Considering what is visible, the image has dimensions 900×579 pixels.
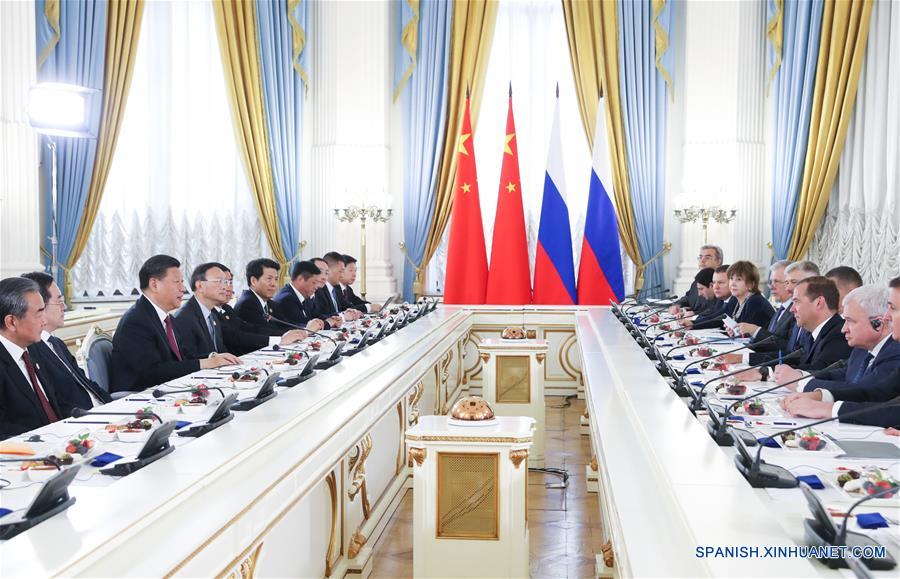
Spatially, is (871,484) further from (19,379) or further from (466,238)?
(466,238)

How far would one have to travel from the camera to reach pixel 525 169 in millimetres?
9414

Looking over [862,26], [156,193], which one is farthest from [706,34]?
[156,193]

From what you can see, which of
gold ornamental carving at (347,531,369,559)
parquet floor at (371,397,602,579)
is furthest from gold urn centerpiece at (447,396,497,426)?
parquet floor at (371,397,602,579)

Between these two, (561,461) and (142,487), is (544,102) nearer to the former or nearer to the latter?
(561,461)

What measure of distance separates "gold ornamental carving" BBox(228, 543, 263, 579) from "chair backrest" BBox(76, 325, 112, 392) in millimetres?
2182

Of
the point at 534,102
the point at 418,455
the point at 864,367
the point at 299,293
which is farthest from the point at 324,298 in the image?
the point at 864,367

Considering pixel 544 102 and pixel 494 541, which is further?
pixel 544 102

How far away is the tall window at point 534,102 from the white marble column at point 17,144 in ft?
14.3

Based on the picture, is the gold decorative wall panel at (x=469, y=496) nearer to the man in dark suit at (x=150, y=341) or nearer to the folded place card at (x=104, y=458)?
the folded place card at (x=104, y=458)

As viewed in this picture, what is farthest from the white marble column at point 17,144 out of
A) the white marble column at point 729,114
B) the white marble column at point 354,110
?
the white marble column at point 729,114

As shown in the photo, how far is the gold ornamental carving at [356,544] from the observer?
350 centimetres

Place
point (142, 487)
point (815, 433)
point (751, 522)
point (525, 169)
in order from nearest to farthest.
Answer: point (751, 522) → point (142, 487) → point (815, 433) → point (525, 169)

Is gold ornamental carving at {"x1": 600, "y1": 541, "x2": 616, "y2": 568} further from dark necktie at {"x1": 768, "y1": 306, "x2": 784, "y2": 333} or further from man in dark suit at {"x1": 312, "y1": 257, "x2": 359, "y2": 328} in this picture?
man in dark suit at {"x1": 312, "y1": 257, "x2": 359, "y2": 328}

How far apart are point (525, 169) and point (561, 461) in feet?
14.5
